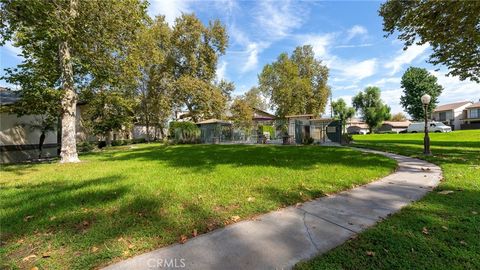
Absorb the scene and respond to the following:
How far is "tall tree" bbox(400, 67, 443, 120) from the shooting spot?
51.7 metres

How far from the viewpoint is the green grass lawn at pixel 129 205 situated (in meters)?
2.87

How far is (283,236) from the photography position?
3.13 metres

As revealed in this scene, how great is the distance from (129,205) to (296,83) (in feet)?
114

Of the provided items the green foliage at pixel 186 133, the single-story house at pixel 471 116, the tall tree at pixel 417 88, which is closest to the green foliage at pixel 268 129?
the green foliage at pixel 186 133

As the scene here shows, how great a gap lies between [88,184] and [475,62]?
1685 centimetres

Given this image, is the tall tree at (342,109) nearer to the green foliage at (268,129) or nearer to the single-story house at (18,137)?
the green foliage at (268,129)

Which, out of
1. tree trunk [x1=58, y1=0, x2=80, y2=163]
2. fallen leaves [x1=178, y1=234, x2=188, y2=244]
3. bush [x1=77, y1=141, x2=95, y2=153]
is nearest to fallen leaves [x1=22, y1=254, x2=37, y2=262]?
fallen leaves [x1=178, y1=234, x2=188, y2=244]

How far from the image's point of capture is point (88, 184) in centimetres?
583

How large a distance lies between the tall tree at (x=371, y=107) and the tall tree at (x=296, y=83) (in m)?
22.1

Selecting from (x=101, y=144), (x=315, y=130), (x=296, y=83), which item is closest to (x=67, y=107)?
(x=315, y=130)

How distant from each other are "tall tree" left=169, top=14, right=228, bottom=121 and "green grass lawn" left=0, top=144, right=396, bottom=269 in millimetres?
23670

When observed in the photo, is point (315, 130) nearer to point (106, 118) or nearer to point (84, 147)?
point (106, 118)

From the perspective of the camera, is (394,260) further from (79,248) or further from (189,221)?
(79,248)

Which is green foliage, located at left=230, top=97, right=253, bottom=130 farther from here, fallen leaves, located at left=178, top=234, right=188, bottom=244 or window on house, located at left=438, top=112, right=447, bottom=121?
window on house, located at left=438, top=112, right=447, bottom=121
